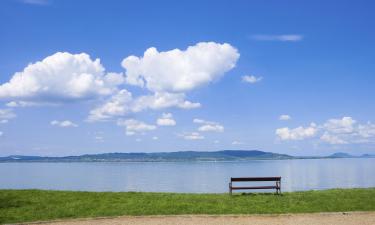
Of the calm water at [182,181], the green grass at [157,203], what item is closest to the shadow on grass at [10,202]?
the green grass at [157,203]

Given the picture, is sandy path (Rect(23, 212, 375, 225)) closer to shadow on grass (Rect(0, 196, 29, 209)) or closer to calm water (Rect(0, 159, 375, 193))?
shadow on grass (Rect(0, 196, 29, 209))

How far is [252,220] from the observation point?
15.8m

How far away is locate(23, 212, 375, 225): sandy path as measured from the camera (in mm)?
15352

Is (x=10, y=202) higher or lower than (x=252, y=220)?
higher

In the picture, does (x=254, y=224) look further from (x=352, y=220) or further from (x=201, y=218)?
(x=352, y=220)

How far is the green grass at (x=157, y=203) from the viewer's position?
57.0 feet

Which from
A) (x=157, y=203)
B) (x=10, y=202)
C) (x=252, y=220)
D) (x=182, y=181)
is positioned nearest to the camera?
(x=252, y=220)

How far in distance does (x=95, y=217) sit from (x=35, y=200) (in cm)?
544

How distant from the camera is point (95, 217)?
16484mm

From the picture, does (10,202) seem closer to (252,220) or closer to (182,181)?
(252,220)

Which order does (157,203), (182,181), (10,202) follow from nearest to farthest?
(157,203) < (10,202) < (182,181)

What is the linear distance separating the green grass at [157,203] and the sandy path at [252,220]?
0.75 meters

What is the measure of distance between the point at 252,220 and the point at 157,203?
16.9 feet

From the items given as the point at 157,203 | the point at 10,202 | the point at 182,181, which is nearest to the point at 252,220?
the point at 157,203
